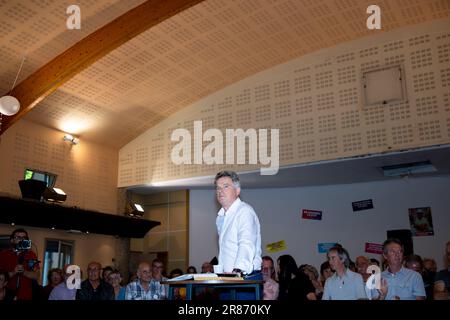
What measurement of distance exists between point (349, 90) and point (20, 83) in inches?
250

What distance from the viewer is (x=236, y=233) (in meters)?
3.09

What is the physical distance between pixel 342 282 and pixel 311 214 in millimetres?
6548

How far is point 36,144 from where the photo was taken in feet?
31.3

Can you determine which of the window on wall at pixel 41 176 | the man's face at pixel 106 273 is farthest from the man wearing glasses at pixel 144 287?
the window on wall at pixel 41 176

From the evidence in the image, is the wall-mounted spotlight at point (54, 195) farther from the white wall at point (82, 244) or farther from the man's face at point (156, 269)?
the man's face at point (156, 269)

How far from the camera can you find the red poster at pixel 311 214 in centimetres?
1057

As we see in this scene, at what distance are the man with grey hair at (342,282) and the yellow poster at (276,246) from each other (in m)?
6.53

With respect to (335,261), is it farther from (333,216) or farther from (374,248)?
(333,216)

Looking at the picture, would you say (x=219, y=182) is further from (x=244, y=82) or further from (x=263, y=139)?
(x=244, y=82)

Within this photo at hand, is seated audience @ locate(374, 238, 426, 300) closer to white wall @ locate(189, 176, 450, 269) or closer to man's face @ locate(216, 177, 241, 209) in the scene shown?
man's face @ locate(216, 177, 241, 209)

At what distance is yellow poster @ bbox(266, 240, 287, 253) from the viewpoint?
1080 cm

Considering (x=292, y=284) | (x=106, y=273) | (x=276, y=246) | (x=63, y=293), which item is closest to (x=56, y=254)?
(x=106, y=273)

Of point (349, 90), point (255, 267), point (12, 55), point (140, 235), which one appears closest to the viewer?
point (255, 267)
